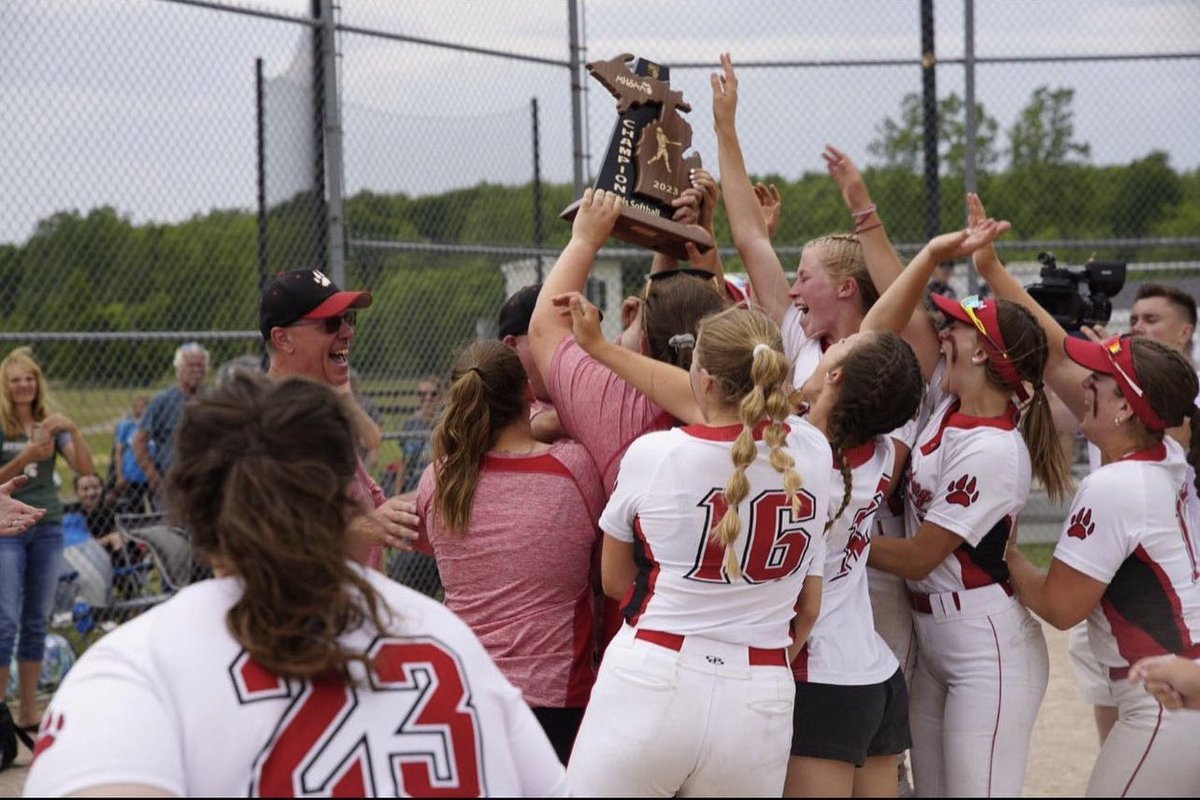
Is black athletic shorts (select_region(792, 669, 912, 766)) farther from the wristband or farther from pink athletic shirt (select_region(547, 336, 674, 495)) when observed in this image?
the wristband

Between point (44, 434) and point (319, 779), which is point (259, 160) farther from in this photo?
point (319, 779)

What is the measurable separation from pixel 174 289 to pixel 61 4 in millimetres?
1689

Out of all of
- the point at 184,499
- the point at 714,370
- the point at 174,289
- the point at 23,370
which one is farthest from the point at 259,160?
the point at 184,499

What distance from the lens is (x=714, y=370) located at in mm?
2748

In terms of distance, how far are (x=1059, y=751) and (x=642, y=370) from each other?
387 centimetres

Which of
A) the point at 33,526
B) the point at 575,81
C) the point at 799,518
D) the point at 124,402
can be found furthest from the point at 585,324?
the point at 124,402

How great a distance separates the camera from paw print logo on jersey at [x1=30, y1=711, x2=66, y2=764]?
145 cm

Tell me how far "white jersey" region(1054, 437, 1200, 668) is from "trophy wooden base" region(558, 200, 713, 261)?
3.78ft

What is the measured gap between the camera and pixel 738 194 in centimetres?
380

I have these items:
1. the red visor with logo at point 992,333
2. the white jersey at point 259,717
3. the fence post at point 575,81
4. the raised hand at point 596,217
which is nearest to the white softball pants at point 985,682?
the red visor with logo at point 992,333

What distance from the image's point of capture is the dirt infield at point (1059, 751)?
5426 millimetres

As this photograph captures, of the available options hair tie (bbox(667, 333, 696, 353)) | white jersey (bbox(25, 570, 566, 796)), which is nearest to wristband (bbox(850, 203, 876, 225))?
hair tie (bbox(667, 333, 696, 353))

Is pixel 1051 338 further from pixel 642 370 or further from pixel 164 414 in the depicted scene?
pixel 164 414

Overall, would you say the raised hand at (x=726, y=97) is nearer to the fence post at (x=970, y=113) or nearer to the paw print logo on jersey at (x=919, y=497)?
the paw print logo on jersey at (x=919, y=497)
